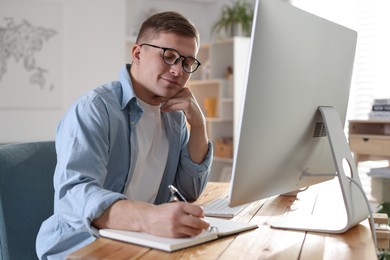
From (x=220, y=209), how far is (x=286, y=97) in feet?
1.49

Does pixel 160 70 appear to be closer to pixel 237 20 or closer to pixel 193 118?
pixel 193 118

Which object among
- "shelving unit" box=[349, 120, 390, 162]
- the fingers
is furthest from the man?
"shelving unit" box=[349, 120, 390, 162]

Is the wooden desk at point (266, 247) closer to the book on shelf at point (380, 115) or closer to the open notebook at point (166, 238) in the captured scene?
the open notebook at point (166, 238)

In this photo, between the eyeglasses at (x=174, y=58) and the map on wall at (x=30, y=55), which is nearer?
the eyeglasses at (x=174, y=58)

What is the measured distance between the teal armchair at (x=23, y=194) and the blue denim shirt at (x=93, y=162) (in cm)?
23

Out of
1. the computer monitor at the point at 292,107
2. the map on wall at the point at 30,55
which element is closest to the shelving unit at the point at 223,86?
the map on wall at the point at 30,55

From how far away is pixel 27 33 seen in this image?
4191 mm

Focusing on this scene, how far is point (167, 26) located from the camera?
1.33m

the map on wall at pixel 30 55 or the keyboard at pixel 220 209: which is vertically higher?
the map on wall at pixel 30 55

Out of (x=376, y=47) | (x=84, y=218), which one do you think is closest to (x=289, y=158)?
(x=84, y=218)

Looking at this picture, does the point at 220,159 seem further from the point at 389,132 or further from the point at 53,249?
the point at 53,249

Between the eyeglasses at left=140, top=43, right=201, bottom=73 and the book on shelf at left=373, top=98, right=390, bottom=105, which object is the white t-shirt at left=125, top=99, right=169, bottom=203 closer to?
the eyeglasses at left=140, top=43, right=201, bottom=73

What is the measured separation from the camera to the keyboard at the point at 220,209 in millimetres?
1280

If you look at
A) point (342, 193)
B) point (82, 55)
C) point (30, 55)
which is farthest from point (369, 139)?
point (30, 55)
